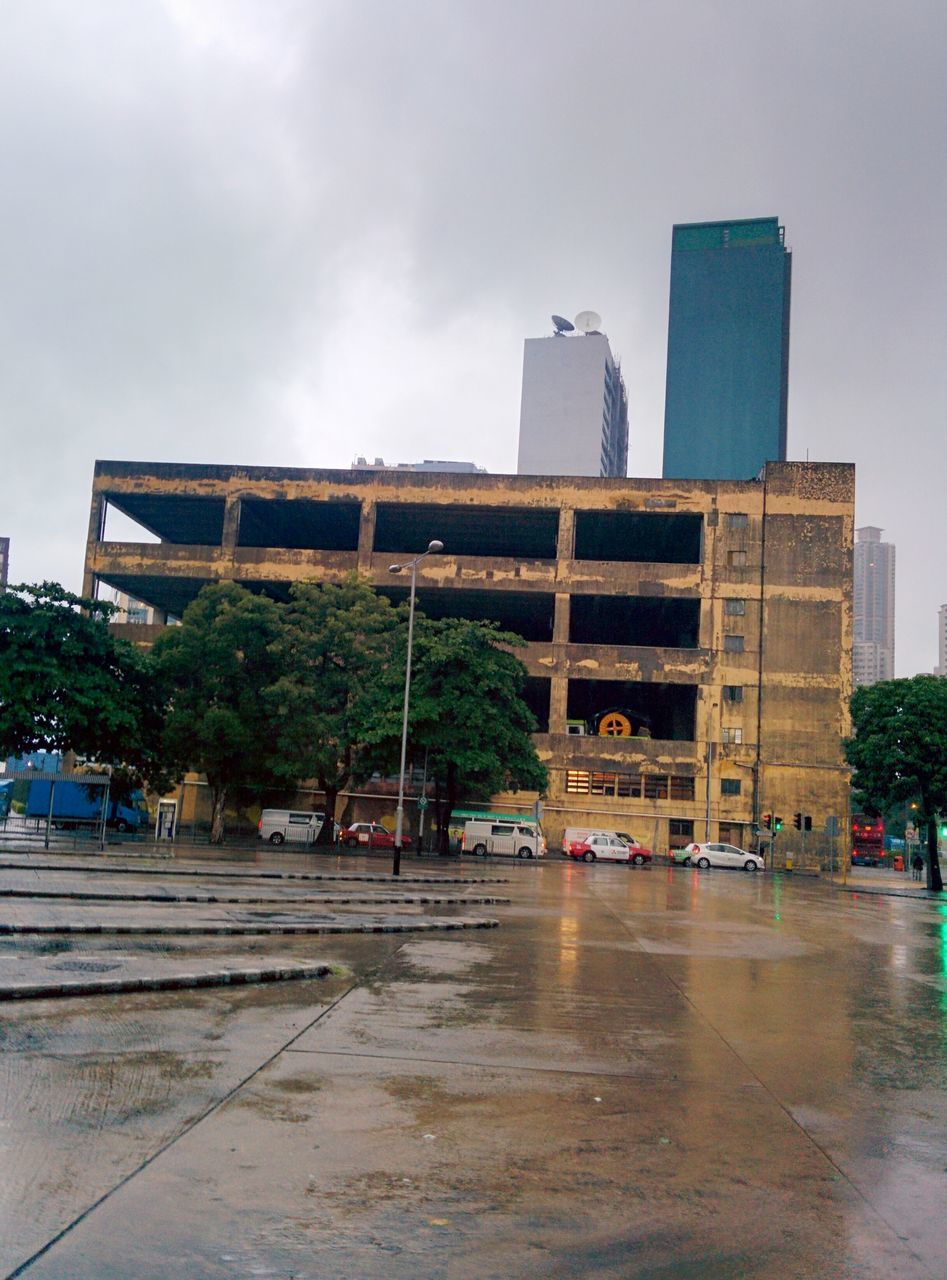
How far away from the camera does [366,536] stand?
67.0m

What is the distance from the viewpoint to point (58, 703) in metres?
40.0

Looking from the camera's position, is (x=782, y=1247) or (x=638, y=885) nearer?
(x=782, y=1247)

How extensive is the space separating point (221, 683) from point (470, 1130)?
4411 centimetres

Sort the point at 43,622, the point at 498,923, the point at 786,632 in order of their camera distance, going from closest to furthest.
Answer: the point at 498,923 < the point at 43,622 < the point at 786,632

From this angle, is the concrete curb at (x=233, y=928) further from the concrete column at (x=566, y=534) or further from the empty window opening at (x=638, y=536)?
the empty window opening at (x=638, y=536)

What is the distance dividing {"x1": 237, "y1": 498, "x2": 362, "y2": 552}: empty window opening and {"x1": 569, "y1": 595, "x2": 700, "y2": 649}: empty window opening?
661 inches

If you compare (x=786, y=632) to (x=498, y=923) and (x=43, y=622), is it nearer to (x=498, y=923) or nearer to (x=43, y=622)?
(x=43, y=622)

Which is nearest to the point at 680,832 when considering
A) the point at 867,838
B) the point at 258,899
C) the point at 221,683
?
the point at 221,683

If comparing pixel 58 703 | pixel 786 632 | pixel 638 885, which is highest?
pixel 786 632

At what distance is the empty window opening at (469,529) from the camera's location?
68.7m

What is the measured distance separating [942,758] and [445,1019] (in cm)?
4157

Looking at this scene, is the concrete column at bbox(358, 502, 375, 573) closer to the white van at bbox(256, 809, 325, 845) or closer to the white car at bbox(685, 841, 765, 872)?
the white van at bbox(256, 809, 325, 845)

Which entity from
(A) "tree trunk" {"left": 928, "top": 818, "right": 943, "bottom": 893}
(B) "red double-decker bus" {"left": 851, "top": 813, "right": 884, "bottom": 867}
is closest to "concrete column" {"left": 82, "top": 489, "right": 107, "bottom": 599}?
(A) "tree trunk" {"left": 928, "top": 818, "right": 943, "bottom": 893}

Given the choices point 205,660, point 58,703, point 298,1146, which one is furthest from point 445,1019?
point 205,660
